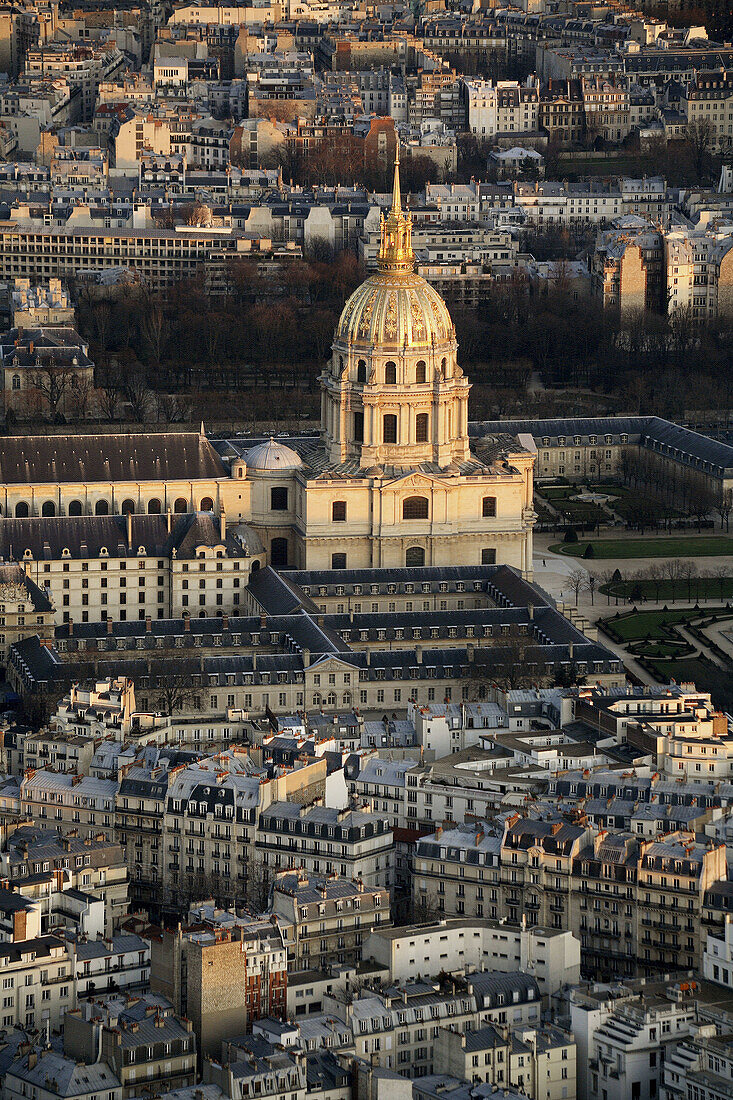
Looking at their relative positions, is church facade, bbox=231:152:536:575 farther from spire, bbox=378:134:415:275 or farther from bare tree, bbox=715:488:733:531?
bare tree, bbox=715:488:733:531

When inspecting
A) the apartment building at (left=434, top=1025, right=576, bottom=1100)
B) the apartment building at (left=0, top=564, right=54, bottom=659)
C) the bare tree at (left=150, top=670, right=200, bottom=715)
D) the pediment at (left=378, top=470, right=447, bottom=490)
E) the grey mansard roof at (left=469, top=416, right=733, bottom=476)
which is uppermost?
the pediment at (left=378, top=470, right=447, bottom=490)

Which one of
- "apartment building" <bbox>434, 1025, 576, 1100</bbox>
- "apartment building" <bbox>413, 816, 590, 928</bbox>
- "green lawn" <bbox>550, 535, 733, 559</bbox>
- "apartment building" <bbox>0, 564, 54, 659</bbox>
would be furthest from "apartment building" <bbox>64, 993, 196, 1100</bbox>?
"green lawn" <bbox>550, 535, 733, 559</bbox>

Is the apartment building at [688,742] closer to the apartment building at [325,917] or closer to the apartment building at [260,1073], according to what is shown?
the apartment building at [325,917]

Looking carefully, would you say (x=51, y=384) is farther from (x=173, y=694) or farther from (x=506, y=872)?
(x=506, y=872)

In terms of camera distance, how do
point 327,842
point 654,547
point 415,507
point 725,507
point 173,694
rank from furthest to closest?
point 725,507 → point 654,547 → point 415,507 → point 173,694 → point 327,842

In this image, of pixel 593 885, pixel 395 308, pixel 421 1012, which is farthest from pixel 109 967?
pixel 395 308
